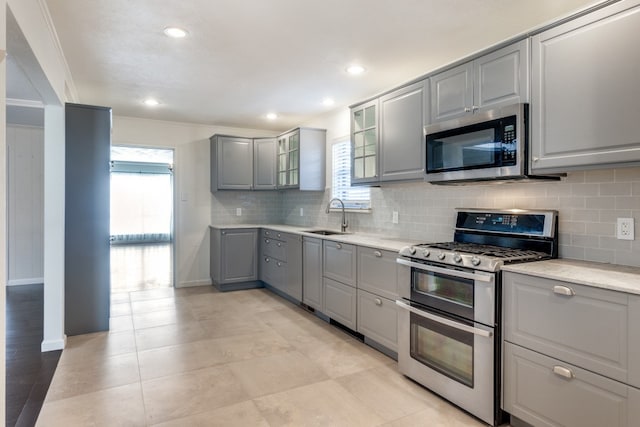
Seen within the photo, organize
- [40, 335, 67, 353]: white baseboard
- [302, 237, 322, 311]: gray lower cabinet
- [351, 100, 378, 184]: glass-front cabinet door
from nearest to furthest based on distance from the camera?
1. [40, 335, 67, 353]: white baseboard
2. [351, 100, 378, 184]: glass-front cabinet door
3. [302, 237, 322, 311]: gray lower cabinet

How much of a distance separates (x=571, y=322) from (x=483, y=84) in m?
1.51

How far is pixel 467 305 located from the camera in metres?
2.23

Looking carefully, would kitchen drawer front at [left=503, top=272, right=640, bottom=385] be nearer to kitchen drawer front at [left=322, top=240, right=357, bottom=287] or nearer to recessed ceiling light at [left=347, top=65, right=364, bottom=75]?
kitchen drawer front at [left=322, top=240, right=357, bottom=287]

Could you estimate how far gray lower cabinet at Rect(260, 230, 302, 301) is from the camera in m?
4.40

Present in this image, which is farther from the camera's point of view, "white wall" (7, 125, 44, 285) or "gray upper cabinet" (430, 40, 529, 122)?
"white wall" (7, 125, 44, 285)

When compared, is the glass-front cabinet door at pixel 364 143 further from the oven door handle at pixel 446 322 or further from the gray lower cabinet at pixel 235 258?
the gray lower cabinet at pixel 235 258

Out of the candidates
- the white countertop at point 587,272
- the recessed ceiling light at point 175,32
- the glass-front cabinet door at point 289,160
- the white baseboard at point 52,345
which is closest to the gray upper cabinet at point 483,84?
the white countertop at point 587,272

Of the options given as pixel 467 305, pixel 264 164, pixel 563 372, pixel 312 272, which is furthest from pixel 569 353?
pixel 264 164

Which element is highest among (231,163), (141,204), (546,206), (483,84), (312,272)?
(483,84)

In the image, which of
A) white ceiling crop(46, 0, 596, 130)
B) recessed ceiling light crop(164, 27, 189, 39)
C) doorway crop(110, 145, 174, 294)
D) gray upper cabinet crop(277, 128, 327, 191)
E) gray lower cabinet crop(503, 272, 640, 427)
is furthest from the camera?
doorway crop(110, 145, 174, 294)

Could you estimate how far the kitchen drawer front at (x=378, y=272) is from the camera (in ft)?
9.61

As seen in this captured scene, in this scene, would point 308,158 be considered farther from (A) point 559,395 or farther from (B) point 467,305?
(A) point 559,395

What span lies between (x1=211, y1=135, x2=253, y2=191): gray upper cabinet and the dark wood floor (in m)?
2.66

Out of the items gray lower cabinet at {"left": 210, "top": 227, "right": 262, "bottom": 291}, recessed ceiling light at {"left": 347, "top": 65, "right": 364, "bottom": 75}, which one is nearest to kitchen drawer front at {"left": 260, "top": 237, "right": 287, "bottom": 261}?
gray lower cabinet at {"left": 210, "top": 227, "right": 262, "bottom": 291}
